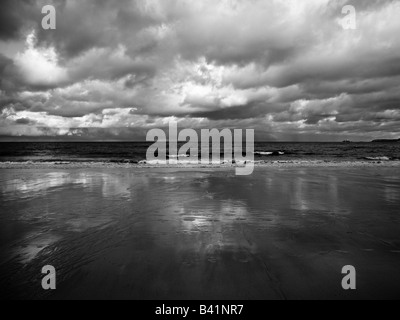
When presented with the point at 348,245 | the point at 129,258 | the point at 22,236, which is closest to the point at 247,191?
the point at 348,245

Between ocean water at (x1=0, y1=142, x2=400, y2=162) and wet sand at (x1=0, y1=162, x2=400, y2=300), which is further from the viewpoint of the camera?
ocean water at (x1=0, y1=142, x2=400, y2=162)

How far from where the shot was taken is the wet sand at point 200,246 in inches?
157

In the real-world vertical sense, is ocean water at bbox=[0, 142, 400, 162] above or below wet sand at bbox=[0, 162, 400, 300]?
above

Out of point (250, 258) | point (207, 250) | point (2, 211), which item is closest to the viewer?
point (250, 258)

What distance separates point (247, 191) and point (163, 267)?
26.4 feet

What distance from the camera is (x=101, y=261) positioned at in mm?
4855

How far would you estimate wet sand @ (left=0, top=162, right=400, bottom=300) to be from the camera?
157 inches

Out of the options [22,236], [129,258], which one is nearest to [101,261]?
[129,258]

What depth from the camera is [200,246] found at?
18.2ft

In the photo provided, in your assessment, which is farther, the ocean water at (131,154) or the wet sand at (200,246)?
the ocean water at (131,154)
